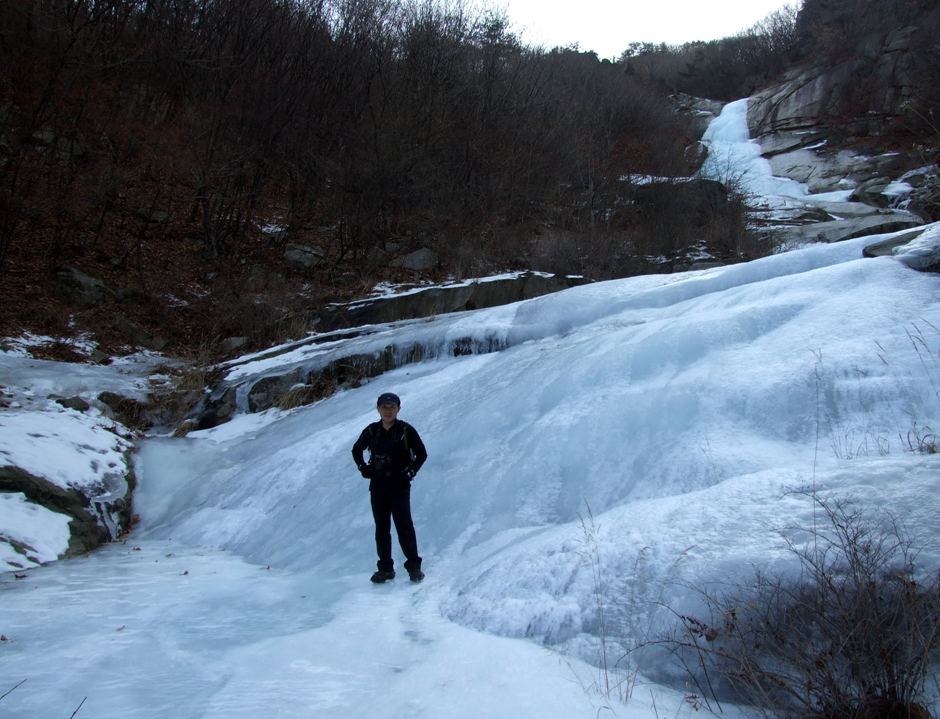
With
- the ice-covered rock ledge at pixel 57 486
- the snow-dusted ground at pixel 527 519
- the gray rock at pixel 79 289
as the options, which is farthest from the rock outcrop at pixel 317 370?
the gray rock at pixel 79 289

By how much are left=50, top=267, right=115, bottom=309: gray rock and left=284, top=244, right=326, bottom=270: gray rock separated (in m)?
4.14

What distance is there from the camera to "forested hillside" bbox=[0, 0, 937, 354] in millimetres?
12945

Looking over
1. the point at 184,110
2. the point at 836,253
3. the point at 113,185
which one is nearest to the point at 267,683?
the point at 836,253

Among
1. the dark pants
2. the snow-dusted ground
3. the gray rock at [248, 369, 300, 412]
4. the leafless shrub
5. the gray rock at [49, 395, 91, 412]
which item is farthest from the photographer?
the gray rock at [248, 369, 300, 412]

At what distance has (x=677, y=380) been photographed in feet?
16.9

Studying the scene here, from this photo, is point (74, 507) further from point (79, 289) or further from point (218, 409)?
point (79, 289)

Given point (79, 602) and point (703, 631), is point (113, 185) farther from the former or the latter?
point (703, 631)

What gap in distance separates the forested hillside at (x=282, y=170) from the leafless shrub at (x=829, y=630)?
34.7 feet

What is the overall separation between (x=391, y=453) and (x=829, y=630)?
2.71 metres

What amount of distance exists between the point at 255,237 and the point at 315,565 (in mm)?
13046

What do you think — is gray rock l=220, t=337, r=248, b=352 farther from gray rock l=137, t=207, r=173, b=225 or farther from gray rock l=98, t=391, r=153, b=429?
gray rock l=137, t=207, r=173, b=225

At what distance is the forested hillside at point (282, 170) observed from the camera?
12.9 metres

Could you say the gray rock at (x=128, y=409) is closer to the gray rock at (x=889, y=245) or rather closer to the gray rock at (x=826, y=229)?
the gray rock at (x=889, y=245)

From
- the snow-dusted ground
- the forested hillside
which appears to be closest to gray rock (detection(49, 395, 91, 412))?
the snow-dusted ground
